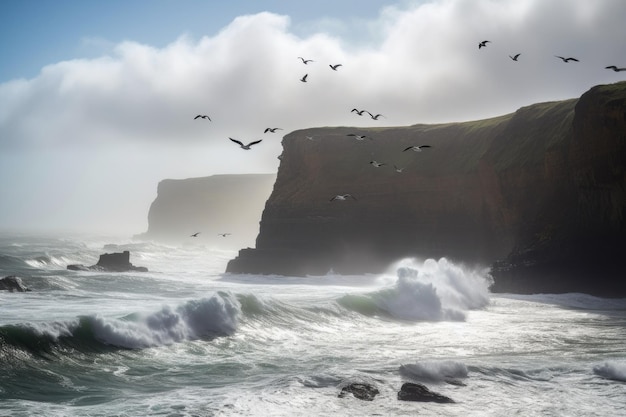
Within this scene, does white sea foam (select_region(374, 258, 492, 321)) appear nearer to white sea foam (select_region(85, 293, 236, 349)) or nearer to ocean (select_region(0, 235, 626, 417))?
ocean (select_region(0, 235, 626, 417))

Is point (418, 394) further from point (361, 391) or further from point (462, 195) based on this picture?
point (462, 195)

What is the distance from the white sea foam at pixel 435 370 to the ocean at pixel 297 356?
1.1 inches

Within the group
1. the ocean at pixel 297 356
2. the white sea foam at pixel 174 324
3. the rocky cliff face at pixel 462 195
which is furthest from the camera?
the rocky cliff face at pixel 462 195

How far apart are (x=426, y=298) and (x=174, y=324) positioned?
13058mm

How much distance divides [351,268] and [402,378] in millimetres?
37239

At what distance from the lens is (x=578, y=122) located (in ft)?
117

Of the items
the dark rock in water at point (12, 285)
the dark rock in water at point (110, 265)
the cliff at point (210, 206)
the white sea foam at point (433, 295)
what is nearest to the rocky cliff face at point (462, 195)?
the white sea foam at point (433, 295)

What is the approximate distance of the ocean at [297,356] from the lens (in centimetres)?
1143

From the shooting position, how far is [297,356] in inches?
638

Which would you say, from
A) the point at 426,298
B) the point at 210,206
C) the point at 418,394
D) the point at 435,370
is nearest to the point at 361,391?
the point at 418,394

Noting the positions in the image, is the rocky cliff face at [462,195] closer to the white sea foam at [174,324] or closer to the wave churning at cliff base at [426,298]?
the wave churning at cliff base at [426,298]

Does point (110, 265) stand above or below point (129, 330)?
above

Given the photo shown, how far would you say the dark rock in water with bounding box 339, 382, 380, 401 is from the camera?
463 inches

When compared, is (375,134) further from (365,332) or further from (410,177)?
(365,332)
